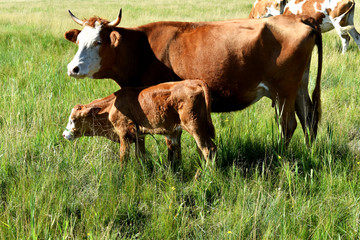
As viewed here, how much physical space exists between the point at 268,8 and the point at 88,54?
29.0 ft

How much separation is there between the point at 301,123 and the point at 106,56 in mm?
2437

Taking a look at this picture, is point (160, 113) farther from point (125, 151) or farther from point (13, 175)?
point (13, 175)

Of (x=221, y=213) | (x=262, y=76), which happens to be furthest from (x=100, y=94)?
(x=221, y=213)

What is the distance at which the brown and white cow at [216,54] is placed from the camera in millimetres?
4066

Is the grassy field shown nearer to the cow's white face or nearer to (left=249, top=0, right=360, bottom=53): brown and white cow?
the cow's white face

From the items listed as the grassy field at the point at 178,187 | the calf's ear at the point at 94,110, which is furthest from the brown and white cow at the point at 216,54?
the grassy field at the point at 178,187

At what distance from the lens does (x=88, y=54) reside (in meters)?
3.91

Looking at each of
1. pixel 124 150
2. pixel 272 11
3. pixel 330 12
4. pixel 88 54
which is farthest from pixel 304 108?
pixel 272 11

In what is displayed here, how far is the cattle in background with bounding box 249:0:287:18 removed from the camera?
1143cm

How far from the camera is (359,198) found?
3.19 meters

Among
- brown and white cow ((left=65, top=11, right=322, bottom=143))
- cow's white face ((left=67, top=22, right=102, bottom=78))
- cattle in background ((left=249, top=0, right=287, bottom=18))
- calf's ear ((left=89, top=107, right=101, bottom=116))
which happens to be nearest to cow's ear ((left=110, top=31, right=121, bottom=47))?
brown and white cow ((left=65, top=11, right=322, bottom=143))

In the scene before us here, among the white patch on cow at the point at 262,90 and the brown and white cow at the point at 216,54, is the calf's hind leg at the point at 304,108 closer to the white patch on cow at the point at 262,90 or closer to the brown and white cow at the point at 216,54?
the brown and white cow at the point at 216,54

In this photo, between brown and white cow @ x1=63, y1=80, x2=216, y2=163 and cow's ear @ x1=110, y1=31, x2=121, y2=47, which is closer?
brown and white cow @ x1=63, y1=80, x2=216, y2=163

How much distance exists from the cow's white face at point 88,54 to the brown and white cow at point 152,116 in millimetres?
408
